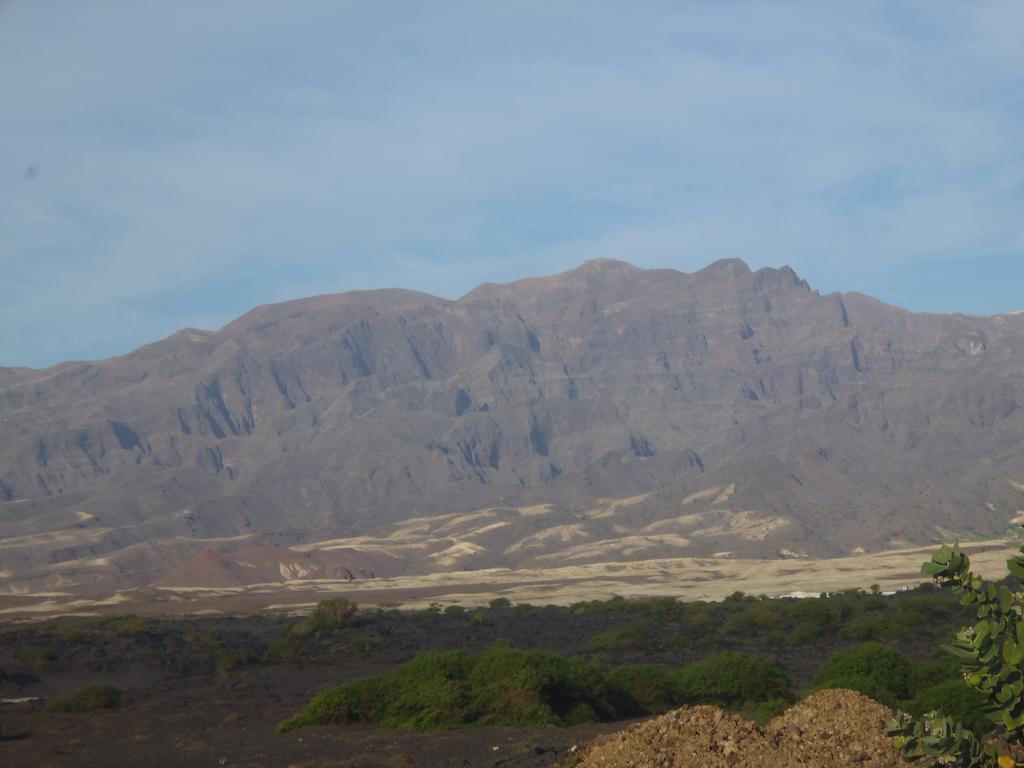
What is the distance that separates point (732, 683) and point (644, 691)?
6.36 feet

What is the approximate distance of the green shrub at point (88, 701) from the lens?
31969mm

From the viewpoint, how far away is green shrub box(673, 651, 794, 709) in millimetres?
24734

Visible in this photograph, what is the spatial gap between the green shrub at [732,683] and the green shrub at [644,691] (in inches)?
13.0

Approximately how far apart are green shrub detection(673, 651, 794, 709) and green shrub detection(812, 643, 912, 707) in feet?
6.83

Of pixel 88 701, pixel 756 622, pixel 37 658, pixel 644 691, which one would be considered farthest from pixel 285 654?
pixel 644 691

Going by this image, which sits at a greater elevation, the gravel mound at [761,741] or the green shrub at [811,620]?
the gravel mound at [761,741]

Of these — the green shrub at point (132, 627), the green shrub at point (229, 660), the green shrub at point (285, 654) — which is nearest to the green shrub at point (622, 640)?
the green shrub at point (285, 654)

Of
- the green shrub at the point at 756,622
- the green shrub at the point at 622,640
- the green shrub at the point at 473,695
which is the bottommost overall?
the green shrub at the point at 756,622

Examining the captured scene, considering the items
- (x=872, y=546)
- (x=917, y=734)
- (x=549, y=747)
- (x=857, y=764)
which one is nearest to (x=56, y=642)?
(x=549, y=747)

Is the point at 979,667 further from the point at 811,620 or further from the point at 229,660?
the point at 811,620

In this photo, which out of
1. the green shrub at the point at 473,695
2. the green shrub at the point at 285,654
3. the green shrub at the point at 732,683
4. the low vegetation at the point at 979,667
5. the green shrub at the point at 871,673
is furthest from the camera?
the green shrub at the point at 285,654

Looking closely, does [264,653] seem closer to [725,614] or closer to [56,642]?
[56,642]

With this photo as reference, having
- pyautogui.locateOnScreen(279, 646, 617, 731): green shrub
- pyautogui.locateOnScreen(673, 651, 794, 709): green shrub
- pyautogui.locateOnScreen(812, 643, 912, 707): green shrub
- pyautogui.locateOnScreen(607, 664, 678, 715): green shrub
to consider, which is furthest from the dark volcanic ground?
pyautogui.locateOnScreen(812, 643, 912, 707): green shrub

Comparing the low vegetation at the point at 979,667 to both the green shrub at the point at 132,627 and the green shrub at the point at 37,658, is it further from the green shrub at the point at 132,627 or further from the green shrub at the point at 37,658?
the green shrub at the point at 132,627
